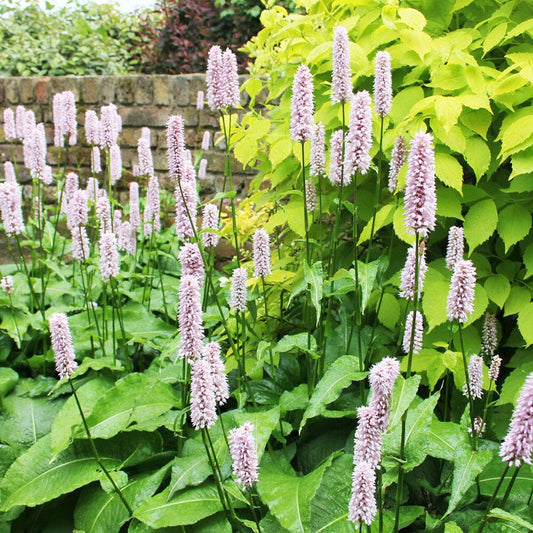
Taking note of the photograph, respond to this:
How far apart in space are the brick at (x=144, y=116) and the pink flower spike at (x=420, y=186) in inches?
200

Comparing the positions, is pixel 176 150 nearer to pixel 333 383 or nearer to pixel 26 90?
pixel 333 383

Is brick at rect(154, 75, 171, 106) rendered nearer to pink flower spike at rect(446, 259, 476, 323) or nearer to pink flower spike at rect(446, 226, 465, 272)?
pink flower spike at rect(446, 226, 465, 272)

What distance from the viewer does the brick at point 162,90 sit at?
6156 millimetres

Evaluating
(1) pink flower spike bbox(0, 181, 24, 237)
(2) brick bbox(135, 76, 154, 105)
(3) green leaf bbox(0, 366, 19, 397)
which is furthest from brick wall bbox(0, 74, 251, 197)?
(3) green leaf bbox(0, 366, 19, 397)

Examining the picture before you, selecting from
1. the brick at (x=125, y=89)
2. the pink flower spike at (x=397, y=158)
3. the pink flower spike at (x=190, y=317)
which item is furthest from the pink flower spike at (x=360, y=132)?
the brick at (x=125, y=89)

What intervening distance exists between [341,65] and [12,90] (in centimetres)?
614

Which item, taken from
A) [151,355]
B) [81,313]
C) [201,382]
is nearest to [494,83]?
[201,382]

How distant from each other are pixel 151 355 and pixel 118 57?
726cm

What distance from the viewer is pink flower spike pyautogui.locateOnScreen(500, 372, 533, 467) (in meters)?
1.25

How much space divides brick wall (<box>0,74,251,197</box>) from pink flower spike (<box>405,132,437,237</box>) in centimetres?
438

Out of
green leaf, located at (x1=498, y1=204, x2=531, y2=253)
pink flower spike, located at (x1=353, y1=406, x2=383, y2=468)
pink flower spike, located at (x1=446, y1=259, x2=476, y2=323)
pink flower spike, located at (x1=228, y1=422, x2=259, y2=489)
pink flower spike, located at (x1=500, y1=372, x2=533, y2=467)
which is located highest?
green leaf, located at (x1=498, y1=204, x2=531, y2=253)

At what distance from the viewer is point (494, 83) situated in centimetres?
234

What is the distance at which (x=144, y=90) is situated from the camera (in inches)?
246

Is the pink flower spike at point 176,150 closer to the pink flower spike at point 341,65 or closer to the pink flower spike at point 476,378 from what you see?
the pink flower spike at point 341,65
